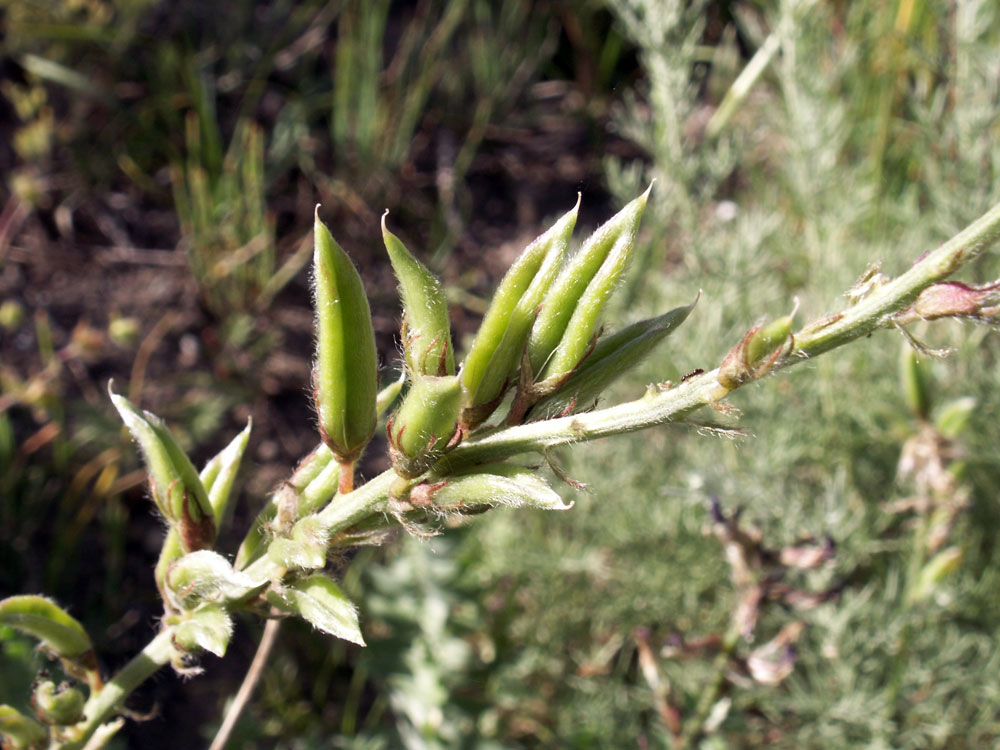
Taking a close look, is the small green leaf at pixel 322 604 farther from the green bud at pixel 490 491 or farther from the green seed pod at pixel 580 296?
the green seed pod at pixel 580 296

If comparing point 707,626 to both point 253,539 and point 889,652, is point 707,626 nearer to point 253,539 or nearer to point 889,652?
point 889,652

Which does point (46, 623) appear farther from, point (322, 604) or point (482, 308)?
point (482, 308)

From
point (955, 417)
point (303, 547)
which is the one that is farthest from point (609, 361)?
Answer: point (955, 417)

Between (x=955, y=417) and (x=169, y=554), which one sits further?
(x=955, y=417)

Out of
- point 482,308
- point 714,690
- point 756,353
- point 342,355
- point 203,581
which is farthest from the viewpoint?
point 482,308

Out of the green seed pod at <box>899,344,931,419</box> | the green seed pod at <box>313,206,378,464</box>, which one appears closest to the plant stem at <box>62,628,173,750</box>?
the green seed pod at <box>313,206,378,464</box>

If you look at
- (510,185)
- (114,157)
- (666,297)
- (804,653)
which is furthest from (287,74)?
(804,653)
